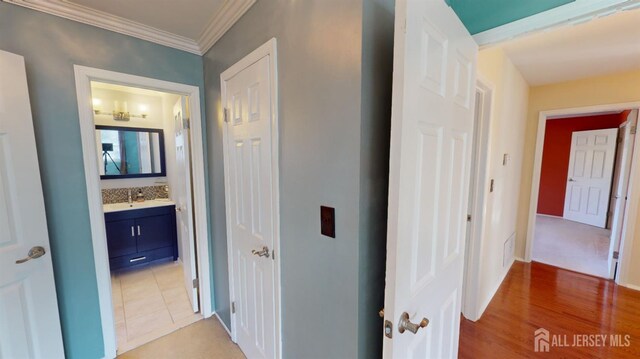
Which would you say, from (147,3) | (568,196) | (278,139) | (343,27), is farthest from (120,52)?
(568,196)

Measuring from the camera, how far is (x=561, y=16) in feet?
2.75

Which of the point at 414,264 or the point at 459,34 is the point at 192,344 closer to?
the point at 414,264

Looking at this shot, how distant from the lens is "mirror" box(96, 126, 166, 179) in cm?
299

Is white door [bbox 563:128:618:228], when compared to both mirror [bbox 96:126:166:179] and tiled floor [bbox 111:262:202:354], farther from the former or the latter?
mirror [bbox 96:126:166:179]

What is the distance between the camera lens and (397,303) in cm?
74

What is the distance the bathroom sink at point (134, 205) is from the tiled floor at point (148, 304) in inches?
32.7

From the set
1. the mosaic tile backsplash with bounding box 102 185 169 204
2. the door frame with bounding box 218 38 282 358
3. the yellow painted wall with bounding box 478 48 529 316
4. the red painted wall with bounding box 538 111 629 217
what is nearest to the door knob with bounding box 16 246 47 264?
the door frame with bounding box 218 38 282 358

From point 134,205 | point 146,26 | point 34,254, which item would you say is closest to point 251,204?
point 34,254

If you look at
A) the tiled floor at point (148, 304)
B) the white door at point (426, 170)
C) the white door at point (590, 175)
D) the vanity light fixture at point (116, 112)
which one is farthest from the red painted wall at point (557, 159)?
the vanity light fixture at point (116, 112)

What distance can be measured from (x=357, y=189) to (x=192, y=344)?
6.55ft

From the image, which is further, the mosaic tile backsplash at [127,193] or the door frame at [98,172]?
the mosaic tile backsplash at [127,193]

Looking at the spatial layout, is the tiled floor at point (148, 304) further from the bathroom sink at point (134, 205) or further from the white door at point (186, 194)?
the bathroom sink at point (134, 205)

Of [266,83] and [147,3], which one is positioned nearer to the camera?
[266,83]

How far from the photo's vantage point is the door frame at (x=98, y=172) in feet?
5.02
